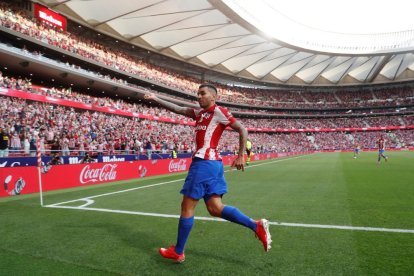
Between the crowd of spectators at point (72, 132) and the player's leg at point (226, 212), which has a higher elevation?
the crowd of spectators at point (72, 132)

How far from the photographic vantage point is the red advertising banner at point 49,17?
29484 millimetres

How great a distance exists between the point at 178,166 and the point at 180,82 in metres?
34.3

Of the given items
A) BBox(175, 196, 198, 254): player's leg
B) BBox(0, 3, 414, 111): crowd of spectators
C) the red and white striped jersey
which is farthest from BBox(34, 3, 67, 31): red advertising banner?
BBox(175, 196, 198, 254): player's leg

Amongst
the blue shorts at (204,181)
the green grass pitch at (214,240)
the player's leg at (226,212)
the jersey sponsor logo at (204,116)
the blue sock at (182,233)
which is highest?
the jersey sponsor logo at (204,116)

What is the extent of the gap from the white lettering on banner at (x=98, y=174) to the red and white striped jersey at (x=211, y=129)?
10.8 meters

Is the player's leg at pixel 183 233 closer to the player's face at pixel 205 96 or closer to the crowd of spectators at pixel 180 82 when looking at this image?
the player's face at pixel 205 96

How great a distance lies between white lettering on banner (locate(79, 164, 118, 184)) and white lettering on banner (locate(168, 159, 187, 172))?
549cm

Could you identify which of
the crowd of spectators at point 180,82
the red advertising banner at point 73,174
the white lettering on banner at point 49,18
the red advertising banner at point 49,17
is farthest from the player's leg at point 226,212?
the white lettering on banner at point 49,18

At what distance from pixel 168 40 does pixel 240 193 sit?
129 feet

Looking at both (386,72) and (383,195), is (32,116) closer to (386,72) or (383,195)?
(383,195)

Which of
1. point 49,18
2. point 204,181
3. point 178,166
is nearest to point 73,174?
point 178,166

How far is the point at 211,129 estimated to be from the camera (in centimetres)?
388

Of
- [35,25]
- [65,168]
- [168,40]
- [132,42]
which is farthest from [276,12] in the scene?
[65,168]

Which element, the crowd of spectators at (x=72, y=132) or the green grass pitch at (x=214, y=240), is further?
the crowd of spectators at (x=72, y=132)
